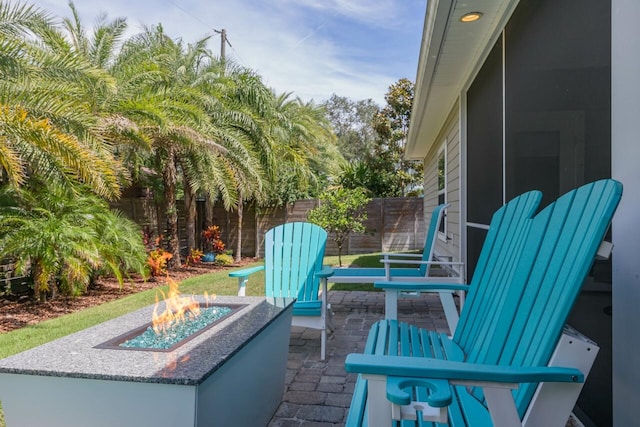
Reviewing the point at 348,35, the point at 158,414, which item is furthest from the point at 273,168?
the point at 348,35

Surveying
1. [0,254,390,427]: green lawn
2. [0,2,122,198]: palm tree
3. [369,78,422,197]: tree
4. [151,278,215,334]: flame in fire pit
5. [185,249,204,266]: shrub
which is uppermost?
[369,78,422,197]: tree

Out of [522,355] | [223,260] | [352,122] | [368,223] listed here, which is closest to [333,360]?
[522,355]

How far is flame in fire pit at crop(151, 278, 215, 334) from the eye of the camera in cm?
219

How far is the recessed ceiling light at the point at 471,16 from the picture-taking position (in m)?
3.02

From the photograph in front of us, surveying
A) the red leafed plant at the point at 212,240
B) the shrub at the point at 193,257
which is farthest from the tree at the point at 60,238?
the red leafed plant at the point at 212,240

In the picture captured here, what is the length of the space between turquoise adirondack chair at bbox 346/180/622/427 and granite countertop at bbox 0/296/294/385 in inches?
23.1

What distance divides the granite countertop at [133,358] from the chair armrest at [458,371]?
714 millimetres

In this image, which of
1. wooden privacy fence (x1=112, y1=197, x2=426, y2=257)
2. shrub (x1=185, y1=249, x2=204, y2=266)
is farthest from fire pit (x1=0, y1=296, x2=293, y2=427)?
wooden privacy fence (x1=112, y1=197, x2=426, y2=257)

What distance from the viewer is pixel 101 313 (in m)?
4.89

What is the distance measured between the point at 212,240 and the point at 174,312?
26.4 feet

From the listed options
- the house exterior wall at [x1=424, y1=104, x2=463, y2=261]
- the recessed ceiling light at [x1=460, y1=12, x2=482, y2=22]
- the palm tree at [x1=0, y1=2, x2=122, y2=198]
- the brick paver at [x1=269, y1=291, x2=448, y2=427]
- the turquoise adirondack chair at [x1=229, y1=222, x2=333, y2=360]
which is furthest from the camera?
the house exterior wall at [x1=424, y1=104, x2=463, y2=261]

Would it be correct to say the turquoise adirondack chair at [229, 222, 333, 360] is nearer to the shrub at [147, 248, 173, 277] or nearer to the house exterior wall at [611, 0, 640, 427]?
the house exterior wall at [611, 0, 640, 427]

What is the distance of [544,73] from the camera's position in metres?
2.23

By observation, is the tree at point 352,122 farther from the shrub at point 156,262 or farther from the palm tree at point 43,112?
the palm tree at point 43,112
